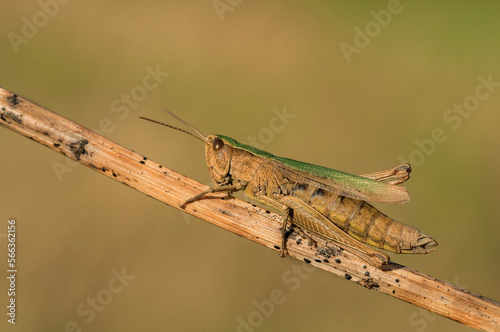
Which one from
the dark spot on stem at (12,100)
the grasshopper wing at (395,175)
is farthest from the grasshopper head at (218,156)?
the dark spot on stem at (12,100)

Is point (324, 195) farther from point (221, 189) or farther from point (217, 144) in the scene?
point (217, 144)

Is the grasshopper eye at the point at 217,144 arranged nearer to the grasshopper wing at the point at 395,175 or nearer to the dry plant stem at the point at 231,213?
the dry plant stem at the point at 231,213

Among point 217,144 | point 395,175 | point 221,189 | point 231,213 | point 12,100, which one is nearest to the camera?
point 12,100

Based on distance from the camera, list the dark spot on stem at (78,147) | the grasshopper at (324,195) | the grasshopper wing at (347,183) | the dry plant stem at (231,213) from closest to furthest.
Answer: the dry plant stem at (231,213) < the dark spot on stem at (78,147) < the grasshopper at (324,195) < the grasshopper wing at (347,183)

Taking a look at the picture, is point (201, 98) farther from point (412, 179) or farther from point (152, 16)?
point (412, 179)

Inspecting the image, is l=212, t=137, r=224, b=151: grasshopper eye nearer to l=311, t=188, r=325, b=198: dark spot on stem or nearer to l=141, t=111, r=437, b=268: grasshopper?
l=141, t=111, r=437, b=268: grasshopper

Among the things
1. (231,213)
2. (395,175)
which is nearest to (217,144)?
(231,213)
